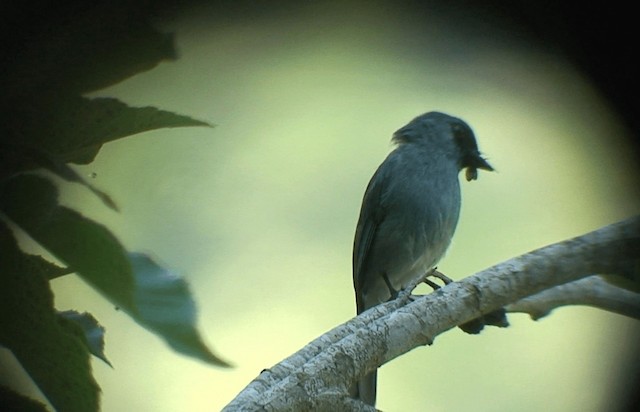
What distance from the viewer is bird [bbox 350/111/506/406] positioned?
127 cm

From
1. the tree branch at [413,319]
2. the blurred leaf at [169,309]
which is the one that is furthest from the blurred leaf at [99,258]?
the tree branch at [413,319]

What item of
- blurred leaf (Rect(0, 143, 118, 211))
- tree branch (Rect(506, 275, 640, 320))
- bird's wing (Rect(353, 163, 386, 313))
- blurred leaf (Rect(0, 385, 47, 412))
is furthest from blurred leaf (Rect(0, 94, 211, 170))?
bird's wing (Rect(353, 163, 386, 313))

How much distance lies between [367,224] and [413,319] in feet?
1.99

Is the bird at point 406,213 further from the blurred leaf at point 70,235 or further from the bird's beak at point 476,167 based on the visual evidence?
the blurred leaf at point 70,235

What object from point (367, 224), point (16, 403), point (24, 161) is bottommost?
point (16, 403)

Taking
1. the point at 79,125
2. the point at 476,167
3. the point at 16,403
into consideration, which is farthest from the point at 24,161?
the point at 476,167

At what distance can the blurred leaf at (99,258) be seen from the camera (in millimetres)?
412

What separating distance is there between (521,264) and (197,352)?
0.48 m

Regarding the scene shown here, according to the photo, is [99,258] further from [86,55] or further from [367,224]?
[367,224]

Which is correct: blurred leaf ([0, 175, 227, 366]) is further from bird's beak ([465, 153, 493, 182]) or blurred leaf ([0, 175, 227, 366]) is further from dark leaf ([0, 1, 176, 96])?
bird's beak ([465, 153, 493, 182])

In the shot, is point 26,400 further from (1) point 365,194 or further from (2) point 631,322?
(1) point 365,194

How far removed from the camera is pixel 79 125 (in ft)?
1.55

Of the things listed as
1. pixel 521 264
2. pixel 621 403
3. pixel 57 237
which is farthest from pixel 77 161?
pixel 621 403

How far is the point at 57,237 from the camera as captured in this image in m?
0.43
